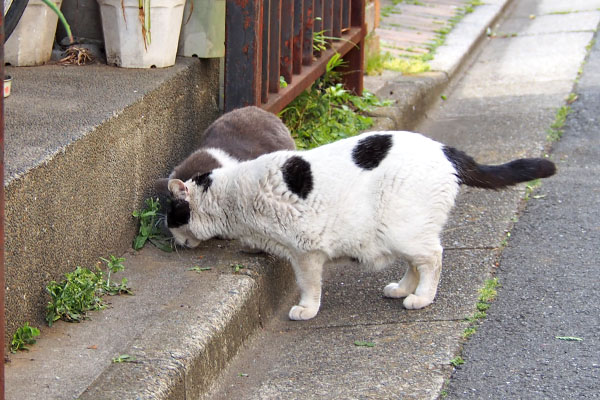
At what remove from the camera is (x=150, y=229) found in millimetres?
3809

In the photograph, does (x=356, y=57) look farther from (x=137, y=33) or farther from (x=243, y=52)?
(x=137, y=33)

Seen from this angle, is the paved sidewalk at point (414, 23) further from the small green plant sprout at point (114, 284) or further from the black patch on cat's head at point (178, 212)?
the small green plant sprout at point (114, 284)

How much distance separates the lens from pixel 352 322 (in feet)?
11.5

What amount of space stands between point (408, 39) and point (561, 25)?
7.01ft

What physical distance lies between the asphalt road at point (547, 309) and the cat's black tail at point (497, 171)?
49 centimetres

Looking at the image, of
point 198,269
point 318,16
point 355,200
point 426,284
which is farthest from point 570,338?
point 318,16

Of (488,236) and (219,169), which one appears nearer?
(219,169)

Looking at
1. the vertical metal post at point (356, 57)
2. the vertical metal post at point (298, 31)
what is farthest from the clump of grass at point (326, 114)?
the vertical metal post at point (298, 31)

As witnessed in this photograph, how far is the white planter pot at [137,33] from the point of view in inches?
161

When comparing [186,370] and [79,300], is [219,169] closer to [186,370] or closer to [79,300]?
[79,300]

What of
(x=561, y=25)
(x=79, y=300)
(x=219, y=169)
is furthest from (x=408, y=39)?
(x=79, y=300)

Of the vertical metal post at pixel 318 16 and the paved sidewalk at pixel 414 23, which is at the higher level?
the vertical metal post at pixel 318 16

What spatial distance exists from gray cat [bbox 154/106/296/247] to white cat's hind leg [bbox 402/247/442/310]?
0.97m

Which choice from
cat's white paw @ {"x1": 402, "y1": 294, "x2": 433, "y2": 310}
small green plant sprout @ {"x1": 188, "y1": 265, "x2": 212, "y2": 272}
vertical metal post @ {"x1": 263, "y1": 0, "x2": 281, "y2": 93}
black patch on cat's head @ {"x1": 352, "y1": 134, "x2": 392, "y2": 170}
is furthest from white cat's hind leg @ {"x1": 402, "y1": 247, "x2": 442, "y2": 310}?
vertical metal post @ {"x1": 263, "y1": 0, "x2": 281, "y2": 93}
